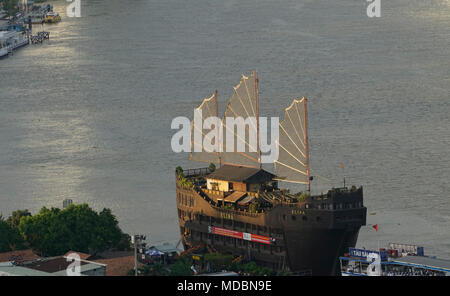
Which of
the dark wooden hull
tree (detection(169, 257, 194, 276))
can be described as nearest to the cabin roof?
the dark wooden hull

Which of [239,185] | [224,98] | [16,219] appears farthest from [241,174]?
[224,98]

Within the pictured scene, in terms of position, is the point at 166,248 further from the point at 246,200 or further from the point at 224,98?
the point at 224,98

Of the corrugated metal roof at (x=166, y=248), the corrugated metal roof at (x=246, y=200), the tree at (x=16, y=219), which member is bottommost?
the corrugated metal roof at (x=166, y=248)

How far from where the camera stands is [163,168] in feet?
285

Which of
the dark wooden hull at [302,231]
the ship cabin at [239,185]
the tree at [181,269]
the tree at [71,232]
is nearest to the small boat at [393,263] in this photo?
the dark wooden hull at [302,231]

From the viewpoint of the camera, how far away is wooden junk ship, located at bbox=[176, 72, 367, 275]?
54.5m

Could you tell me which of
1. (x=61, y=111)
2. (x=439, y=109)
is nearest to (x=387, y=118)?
(x=439, y=109)

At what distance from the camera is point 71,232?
198 feet

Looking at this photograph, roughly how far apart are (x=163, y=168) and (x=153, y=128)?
16030mm

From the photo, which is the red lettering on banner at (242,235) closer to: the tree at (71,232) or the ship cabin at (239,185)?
the ship cabin at (239,185)

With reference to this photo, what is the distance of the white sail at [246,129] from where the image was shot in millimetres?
64181

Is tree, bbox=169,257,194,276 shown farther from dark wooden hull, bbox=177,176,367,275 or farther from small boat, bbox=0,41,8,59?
small boat, bbox=0,41,8,59
